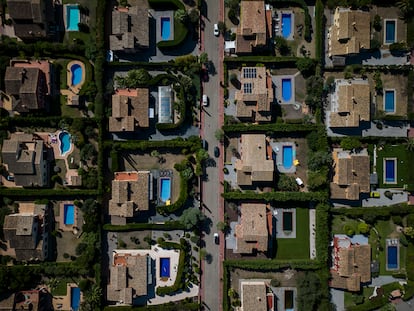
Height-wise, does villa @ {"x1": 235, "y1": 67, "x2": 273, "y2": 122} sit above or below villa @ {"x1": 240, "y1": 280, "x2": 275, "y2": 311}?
above

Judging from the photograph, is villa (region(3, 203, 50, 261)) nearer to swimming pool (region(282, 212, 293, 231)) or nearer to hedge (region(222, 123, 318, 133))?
hedge (region(222, 123, 318, 133))

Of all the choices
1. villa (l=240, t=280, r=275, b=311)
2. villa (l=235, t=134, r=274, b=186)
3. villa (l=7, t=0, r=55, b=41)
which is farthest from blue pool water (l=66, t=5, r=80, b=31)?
villa (l=240, t=280, r=275, b=311)

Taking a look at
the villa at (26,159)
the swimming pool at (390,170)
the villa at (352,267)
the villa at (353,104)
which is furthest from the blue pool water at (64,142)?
the swimming pool at (390,170)

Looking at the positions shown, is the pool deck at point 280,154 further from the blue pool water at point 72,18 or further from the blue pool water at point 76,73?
the blue pool water at point 72,18

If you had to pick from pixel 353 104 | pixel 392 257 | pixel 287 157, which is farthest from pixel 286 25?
pixel 392 257

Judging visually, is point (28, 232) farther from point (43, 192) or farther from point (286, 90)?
point (286, 90)

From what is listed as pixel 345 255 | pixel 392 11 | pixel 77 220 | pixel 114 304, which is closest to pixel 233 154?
pixel 345 255
